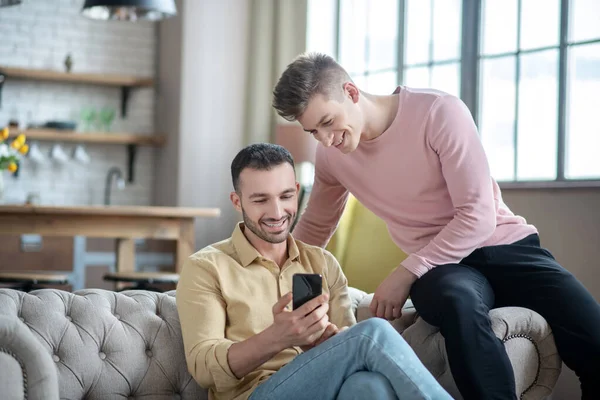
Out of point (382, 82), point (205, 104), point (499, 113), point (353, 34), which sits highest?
point (353, 34)

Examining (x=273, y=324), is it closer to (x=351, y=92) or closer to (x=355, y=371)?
(x=355, y=371)

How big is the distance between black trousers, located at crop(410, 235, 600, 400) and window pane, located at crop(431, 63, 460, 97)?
3.13 meters

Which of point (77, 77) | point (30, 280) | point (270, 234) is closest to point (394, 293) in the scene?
point (270, 234)

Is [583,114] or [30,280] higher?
[583,114]

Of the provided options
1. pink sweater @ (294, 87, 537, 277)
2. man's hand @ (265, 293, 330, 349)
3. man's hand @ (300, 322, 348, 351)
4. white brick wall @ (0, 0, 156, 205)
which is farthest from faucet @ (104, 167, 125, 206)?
man's hand @ (265, 293, 330, 349)

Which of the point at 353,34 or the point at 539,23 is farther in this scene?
the point at 353,34

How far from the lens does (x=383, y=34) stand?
605 cm

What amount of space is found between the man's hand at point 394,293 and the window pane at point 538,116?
2736 millimetres

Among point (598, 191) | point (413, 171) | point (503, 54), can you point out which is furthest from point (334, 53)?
point (413, 171)

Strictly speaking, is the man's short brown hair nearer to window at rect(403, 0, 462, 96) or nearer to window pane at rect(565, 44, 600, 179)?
window pane at rect(565, 44, 600, 179)

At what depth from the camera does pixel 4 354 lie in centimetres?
174

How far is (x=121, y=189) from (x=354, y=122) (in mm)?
5280

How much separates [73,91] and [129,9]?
2.30 metres

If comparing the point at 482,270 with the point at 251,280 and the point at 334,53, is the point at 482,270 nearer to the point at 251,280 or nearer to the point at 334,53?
the point at 251,280
